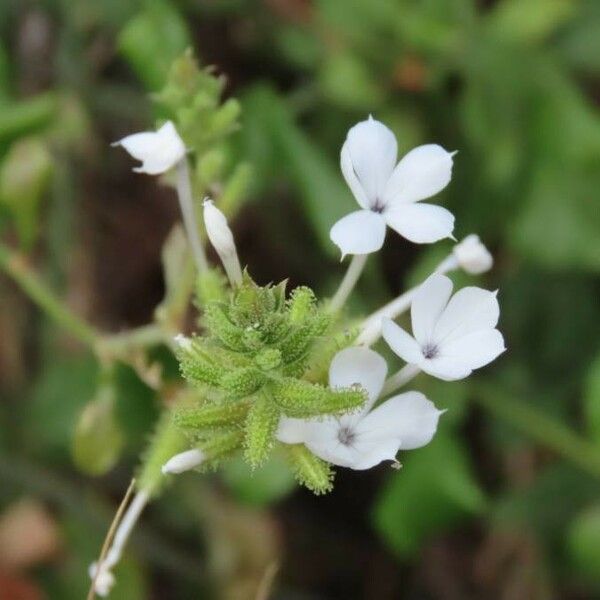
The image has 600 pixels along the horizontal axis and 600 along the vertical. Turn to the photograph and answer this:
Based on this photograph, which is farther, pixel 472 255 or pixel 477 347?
pixel 472 255

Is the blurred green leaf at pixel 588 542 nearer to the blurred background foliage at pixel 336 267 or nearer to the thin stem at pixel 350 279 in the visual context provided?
the blurred background foliage at pixel 336 267

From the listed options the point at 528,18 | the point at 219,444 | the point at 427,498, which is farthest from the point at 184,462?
the point at 528,18

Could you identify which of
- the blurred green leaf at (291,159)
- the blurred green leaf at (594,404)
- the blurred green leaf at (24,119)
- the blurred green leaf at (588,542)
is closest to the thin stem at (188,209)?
the blurred green leaf at (24,119)

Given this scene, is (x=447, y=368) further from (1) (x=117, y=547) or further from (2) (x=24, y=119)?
(2) (x=24, y=119)

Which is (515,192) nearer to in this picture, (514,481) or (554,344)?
(554,344)

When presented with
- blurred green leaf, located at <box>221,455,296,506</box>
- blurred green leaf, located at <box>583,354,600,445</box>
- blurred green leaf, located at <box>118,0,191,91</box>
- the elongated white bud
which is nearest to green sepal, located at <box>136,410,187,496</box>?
the elongated white bud

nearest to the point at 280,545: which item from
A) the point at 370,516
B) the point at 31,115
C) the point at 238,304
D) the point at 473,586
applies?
the point at 370,516

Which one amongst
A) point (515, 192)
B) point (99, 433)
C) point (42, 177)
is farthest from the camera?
point (515, 192)
